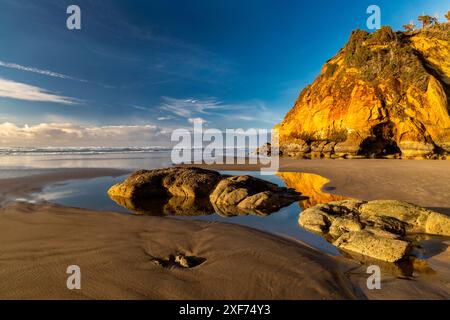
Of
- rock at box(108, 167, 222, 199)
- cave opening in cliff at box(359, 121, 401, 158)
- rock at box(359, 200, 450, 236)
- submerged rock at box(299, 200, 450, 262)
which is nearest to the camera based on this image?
submerged rock at box(299, 200, 450, 262)

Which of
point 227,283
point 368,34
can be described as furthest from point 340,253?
point 368,34

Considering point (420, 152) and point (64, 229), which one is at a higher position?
point (420, 152)

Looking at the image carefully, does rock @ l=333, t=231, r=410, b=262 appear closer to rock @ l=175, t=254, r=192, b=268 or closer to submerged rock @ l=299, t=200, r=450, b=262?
submerged rock @ l=299, t=200, r=450, b=262

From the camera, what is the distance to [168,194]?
1048 centimetres

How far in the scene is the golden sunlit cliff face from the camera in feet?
93.8

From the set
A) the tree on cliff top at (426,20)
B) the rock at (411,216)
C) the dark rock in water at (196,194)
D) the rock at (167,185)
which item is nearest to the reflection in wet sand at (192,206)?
the dark rock in water at (196,194)

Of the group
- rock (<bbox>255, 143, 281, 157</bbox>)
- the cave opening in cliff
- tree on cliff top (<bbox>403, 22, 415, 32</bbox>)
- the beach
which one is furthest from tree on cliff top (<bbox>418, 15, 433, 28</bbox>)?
the beach

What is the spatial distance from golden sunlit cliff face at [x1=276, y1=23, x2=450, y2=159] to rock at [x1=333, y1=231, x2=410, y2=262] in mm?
27516

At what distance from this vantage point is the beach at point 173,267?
3402 mm

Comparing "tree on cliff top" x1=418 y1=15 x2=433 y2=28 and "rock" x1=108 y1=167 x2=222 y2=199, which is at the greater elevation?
"tree on cliff top" x1=418 y1=15 x2=433 y2=28

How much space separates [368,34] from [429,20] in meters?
12.5

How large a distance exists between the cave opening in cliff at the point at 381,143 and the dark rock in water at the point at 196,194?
79.9ft

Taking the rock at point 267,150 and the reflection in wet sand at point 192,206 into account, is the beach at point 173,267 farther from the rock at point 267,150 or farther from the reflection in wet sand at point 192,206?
the rock at point 267,150
